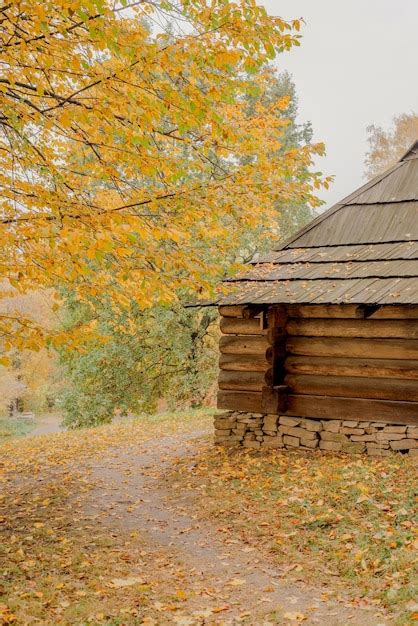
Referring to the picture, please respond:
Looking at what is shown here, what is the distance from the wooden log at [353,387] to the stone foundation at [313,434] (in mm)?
425

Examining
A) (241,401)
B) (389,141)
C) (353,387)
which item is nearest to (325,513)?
(353,387)

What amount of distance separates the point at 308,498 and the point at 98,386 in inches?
528

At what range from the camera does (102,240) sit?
14.6 feet

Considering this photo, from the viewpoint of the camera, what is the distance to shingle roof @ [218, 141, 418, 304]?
A: 28.1 feet

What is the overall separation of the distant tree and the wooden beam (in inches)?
729

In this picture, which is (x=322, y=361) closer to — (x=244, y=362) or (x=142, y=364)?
(x=244, y=362)

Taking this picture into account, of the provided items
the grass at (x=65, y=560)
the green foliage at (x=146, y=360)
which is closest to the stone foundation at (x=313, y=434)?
the grass at (x=65, y=560)

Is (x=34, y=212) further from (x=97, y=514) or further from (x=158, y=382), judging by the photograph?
(x=158, y=382)

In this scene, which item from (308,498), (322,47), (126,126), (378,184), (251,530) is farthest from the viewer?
(322,47)

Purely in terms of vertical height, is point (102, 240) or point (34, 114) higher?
point (34, 114)

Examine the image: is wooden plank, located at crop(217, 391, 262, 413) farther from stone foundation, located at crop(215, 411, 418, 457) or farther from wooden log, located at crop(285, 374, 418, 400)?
wooden log, located at crop(285, 374, 418, 400)

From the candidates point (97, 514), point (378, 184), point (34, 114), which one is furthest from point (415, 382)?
point (34, 114)

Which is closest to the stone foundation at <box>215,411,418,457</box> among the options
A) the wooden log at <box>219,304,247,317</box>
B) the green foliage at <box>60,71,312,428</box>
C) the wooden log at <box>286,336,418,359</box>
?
the wooden log at <box>286,336,418,359</box>

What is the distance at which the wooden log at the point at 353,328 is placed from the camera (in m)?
8.79
